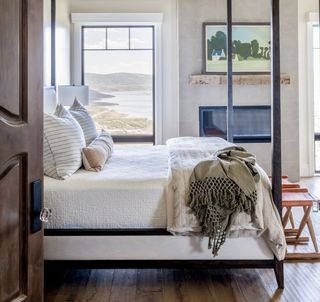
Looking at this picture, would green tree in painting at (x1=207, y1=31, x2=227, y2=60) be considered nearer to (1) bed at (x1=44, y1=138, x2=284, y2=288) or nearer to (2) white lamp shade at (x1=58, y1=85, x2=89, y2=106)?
(2) white lamp shade at (x1=58, y1=85, x2=89, y2=106)

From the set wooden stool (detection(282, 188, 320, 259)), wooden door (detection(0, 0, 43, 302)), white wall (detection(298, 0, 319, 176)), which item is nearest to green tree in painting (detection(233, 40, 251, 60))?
white wall (detection(298, 0, 319, 176))

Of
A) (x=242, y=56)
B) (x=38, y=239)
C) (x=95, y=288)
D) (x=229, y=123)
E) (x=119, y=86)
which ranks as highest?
(x=242, y=56)

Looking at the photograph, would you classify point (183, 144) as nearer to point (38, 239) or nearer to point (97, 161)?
point (97, 161)

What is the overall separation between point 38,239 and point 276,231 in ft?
5.16

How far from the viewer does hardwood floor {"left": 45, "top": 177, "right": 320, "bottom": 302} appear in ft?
8.46

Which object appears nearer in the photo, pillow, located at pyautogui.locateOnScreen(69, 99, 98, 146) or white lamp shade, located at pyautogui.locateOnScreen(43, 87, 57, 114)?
pillow, located at pyautogui.locateOnScreen(69, 99, 98, 146)

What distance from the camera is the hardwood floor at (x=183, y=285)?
2580 millimetres

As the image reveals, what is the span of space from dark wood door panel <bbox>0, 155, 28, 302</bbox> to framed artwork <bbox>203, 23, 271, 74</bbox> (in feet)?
17.7

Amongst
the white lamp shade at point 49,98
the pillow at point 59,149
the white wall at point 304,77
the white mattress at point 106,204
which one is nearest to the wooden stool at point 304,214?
the white mattress at point 106,204

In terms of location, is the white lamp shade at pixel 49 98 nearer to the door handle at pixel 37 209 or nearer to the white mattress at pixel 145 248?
the white mattress at pixel 145 248

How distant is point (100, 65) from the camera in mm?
6613

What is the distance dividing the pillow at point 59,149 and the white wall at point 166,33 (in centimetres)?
377

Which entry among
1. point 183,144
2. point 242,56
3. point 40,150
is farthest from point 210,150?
point 242,56

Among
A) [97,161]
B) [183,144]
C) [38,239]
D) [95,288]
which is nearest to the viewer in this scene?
[38,239]
